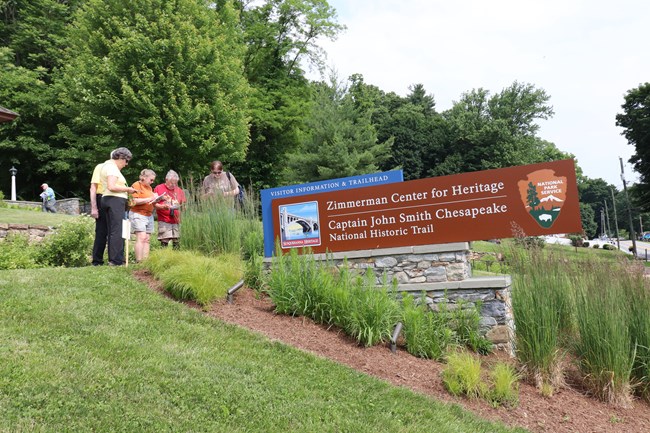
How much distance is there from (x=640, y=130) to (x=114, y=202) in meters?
36.2

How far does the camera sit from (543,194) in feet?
21.6

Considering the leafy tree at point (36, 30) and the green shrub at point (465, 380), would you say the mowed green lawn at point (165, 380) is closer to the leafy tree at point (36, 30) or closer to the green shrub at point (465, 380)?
the green shrub at point (465, 380)

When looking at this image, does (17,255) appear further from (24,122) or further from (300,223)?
(24,122)

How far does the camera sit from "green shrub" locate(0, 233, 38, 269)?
319 inches

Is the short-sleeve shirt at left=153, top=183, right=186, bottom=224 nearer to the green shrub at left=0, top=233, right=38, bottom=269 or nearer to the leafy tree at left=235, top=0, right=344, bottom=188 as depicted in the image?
the green shrub at left=0, top=233, right=38, bottom=269

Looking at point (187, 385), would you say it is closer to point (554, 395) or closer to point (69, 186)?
point (554, 395)

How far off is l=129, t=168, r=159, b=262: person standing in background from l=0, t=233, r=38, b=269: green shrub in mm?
2008

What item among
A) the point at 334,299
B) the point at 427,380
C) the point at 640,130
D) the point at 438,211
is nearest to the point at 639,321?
the point at 427,380

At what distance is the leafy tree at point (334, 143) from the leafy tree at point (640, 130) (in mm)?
19624

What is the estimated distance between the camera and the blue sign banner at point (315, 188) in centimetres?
782

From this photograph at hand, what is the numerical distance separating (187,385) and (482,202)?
456 centimetres

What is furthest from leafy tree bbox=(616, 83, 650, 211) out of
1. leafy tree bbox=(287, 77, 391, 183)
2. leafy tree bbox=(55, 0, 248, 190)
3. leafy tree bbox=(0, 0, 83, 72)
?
leafy tree bbox=(0, 0, 83, 72)

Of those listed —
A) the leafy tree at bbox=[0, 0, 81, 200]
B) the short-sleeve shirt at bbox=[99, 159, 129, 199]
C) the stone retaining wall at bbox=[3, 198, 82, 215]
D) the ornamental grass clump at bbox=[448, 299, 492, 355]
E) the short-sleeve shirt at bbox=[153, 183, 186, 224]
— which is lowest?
the ornamental grass clump at bbox=[448, 299, 492, 355]

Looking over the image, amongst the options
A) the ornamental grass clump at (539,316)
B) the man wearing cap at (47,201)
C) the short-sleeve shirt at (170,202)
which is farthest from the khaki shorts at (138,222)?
the man wearing cap at (47,201)
